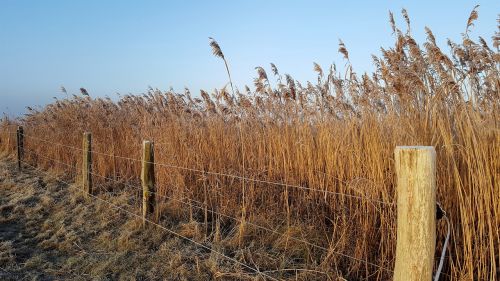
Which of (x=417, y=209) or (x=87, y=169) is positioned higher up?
(x=417, y=209)

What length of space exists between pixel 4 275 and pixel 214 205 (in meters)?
2.36

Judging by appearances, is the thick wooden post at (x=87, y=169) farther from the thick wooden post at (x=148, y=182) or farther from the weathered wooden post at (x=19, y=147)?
the weathered wooden post at (x=19, y=147)

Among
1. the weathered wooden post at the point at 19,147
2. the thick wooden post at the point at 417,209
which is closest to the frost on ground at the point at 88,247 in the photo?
the thick wooden post at the point at 417,209

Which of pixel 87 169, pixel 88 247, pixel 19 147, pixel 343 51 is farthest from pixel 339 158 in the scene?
pixel 19 147

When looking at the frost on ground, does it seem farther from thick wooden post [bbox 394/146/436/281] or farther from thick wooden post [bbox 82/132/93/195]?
thick wooden post [bbox 394/146/436/281]

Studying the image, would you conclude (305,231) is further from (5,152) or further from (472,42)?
(5,152)

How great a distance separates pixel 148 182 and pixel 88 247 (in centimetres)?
98

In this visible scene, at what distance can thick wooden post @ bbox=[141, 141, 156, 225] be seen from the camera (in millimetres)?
4828

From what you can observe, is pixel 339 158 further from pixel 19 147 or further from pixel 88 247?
pixel 19 147

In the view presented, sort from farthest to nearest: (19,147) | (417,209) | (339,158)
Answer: (19,147)
(339,158)
(417,209)

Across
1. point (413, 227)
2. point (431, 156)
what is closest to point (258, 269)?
point (413, 227)

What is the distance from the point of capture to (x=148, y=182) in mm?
4875

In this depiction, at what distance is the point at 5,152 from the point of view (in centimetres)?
1163

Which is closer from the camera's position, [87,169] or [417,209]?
[417,209]
